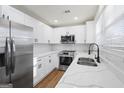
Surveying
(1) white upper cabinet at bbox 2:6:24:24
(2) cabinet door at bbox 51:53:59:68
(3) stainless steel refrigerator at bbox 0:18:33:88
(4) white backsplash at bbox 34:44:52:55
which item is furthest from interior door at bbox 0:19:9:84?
(2) cabinet door at bbox 51:53:59:68

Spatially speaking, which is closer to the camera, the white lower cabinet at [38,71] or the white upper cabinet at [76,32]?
the white lower cabinet at [38,71]

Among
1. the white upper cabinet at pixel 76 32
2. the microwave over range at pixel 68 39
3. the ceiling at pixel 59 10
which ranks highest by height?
the ceiling at pixel 59 10

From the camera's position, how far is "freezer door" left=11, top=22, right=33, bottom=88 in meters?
1.48

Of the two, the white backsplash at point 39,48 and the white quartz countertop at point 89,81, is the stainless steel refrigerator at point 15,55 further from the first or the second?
the white backsplash at point 39,48

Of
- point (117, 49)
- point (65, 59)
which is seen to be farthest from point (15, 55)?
point (65, 59)

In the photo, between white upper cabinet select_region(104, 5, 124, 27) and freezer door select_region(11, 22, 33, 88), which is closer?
white upper cabinet select_region(104, 5, 124, 27)

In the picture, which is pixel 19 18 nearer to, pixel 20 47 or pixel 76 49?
pixel 20 47

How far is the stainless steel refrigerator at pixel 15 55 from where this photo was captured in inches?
50.5

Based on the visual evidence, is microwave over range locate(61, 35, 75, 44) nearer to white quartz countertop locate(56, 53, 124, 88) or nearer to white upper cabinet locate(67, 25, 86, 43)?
white upper cabinet locate(67, 25, 86, 43)

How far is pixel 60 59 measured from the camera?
4.05 metres

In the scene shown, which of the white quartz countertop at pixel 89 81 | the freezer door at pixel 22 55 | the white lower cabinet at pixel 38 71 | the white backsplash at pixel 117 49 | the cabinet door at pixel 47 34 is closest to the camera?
the white quartz countertop at pixel 89 81

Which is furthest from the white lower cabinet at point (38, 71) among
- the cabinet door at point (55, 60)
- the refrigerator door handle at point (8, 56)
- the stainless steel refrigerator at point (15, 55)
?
the cabinet door at point (55, 60)

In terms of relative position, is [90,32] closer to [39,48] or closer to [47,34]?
[47,34]
